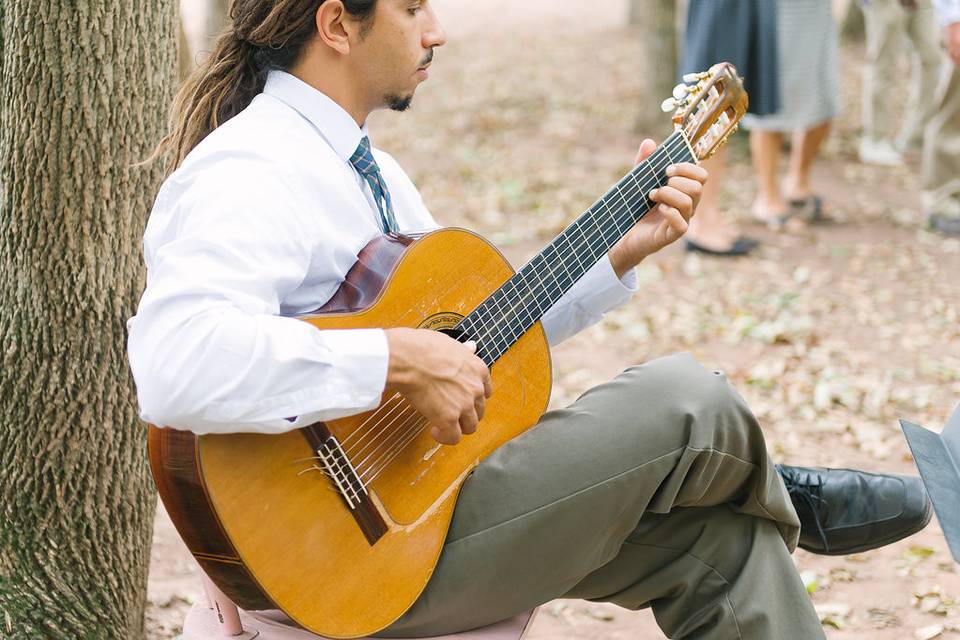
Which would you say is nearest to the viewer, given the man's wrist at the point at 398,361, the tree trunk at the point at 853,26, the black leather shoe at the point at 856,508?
the man's wrist at the point at 398,361

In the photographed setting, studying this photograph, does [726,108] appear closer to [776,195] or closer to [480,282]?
[480,282]

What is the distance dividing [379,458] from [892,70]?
705cm

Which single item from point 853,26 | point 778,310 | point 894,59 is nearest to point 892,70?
point 894,59

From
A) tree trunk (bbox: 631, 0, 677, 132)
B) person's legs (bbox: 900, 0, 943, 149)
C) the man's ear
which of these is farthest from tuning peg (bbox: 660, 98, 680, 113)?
tree trunk (bbox: 631, 0, 677, 132)

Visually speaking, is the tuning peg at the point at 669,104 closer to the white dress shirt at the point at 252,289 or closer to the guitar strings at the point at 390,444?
the white dress shirt at the point at 252,289

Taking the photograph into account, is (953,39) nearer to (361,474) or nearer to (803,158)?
(803,158)

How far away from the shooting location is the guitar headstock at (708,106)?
2744mm

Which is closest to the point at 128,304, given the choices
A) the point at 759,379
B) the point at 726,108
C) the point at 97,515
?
the point at 97,515

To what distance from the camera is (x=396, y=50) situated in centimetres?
241

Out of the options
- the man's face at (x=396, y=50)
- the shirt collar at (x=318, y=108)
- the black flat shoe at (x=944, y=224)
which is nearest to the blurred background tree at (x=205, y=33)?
the shirt collar at (x=318, y=108)

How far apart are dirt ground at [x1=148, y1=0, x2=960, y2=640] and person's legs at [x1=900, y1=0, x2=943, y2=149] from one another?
27 centimetres

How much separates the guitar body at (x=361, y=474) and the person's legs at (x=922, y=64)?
6106mm

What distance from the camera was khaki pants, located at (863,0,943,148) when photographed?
306 inches

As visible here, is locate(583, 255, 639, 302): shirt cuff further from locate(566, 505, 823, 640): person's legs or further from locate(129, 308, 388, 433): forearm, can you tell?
locate(129, 308, 388, 433): forearm
